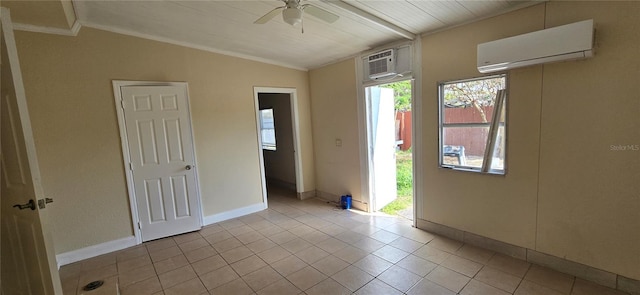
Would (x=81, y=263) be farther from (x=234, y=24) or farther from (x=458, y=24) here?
(x=458, y=24)

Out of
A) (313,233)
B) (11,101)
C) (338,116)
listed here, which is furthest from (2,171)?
(338,116)

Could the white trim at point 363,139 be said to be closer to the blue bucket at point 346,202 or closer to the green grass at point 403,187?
the blue bucket at point 346,202

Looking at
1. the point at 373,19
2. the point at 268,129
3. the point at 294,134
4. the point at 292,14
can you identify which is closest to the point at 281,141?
the point at 268,129

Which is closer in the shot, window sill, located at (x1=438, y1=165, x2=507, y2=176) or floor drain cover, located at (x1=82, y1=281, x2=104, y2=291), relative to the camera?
floor drain cover, located at (x1=82, y1=281, x2=104, y2=291)

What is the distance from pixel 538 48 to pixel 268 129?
5093 millimetres

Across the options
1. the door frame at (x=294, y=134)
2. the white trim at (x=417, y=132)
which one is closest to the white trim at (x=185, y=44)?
the door frame at (x=294, y=134)

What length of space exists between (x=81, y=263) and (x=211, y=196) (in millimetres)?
1524

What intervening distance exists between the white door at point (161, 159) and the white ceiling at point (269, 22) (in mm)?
718

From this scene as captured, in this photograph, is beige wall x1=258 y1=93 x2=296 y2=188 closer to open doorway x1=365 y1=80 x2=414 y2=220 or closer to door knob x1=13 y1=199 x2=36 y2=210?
open doorway x1=365 y1=80 x2=414 y2=220

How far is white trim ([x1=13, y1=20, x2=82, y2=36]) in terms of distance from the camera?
8.64 feet

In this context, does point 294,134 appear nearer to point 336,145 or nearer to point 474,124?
point 336,145

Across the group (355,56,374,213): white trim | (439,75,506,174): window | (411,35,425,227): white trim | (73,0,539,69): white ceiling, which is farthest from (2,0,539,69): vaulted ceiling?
(439,75,506,174): window

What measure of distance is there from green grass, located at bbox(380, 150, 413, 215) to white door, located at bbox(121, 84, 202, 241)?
2.88 m

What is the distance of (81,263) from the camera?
297 centimetres
